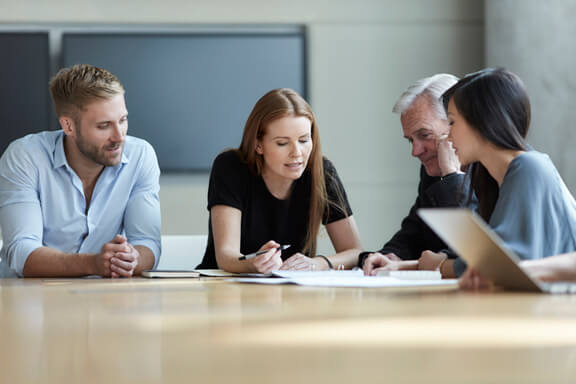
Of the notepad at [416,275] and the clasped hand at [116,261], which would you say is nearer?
the notepad at [416,275]

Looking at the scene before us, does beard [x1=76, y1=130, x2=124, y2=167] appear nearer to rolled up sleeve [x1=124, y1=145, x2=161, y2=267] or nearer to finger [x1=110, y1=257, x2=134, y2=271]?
rolled up sleeve [x1=124, y1=145, x2=161, y2=267]

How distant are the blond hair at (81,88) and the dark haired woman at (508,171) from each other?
133 cm

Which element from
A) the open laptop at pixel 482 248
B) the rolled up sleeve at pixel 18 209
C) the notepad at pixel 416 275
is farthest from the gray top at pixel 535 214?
the rolled up sleeve at pixel 18 209

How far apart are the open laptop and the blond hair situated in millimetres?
1797

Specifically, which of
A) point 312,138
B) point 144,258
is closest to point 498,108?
point 312,138

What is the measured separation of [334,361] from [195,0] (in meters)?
4.81

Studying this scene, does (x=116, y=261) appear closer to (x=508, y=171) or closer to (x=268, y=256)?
(x=268, y=256)

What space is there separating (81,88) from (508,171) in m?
1.75

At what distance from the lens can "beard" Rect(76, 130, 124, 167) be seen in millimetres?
2574

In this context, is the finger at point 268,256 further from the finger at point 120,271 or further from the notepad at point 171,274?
the finger at point 120,271

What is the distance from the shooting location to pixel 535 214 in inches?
53.7

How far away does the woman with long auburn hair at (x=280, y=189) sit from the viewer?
2561 mm

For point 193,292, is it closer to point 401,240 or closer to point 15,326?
point 15,326

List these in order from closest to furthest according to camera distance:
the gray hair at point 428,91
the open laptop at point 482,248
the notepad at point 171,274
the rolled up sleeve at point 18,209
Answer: the open laptop at point 482,248, the notepad at point 171,274, the rolled up sleeve at point 18,209, the gray hair at point 428,91
